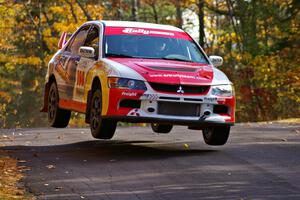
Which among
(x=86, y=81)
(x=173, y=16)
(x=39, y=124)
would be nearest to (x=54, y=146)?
(x=86, y=81)

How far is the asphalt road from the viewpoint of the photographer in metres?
9.87

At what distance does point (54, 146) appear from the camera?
1497 centimetres

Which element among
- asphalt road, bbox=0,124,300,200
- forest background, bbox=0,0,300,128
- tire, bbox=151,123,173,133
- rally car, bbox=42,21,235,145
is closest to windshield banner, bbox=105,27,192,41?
rally car, bbox=42,21,235,145

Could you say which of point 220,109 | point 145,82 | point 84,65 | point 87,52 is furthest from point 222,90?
point 84,65

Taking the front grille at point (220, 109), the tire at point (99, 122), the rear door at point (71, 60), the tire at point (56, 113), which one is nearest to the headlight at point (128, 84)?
the tire at point (99, 122)

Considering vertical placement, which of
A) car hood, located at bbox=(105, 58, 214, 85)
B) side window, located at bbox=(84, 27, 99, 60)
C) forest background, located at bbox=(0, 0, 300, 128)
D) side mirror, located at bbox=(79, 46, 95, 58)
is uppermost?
side window, located at bbox=(84, 27, 99, 60)

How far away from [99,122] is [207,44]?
30.0 m

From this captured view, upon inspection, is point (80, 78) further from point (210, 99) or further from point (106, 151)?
point (210, 99)

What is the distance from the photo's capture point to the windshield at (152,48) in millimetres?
14086

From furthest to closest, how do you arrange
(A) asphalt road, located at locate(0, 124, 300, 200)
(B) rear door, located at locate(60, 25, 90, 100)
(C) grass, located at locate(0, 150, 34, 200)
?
(B) rear door, located at locate(60, 25, 90, 100) < (A) asphalt road, located at locate(0, 124, 300, 200) < (C) grass, located at locate(0, 150, 34, 200)

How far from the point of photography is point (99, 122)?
1338 centimetres

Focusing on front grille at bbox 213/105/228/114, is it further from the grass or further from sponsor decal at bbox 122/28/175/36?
the grass

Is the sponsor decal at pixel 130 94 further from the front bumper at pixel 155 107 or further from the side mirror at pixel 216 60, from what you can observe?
the side mirror at pixel 216 60

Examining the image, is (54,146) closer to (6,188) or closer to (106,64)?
(106,64)
